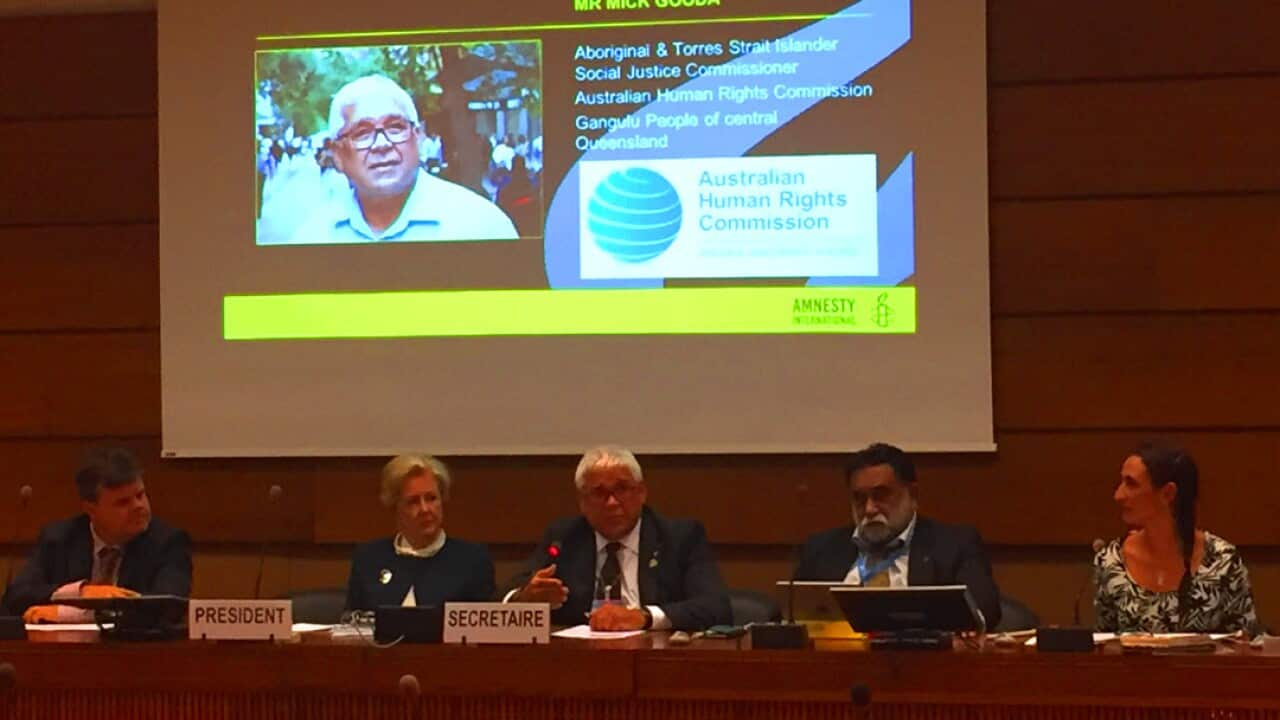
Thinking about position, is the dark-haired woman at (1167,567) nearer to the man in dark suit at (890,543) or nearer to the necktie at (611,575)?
the man in dark suit at (890,543)

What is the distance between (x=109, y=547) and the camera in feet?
14.7

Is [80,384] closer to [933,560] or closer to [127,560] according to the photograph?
[127,560]

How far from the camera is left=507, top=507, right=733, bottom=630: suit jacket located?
14.1 ft

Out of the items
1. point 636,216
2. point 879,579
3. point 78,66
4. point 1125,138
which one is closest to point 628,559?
point 879,579

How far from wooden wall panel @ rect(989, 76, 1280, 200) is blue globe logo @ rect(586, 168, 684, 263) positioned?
3.54 feet

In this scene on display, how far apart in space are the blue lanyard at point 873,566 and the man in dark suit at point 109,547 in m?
1.91

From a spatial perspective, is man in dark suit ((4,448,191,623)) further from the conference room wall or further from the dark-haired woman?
the dark-haired woman

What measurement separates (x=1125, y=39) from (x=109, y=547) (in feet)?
11.7

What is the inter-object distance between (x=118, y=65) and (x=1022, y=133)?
10.6 feet

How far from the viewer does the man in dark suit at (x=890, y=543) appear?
13.7 ft

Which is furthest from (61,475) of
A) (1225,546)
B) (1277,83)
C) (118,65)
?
(1277,83)

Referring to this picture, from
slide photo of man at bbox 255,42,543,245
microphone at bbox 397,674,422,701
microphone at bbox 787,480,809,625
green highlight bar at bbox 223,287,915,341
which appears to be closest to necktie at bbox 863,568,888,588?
microphone at bbox 787,480,809,625

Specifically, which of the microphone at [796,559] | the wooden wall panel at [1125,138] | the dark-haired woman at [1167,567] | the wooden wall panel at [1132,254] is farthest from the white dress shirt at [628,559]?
the wooden wall panel at [1125,138]

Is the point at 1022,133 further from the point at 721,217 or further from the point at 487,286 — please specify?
the point at 487,286
